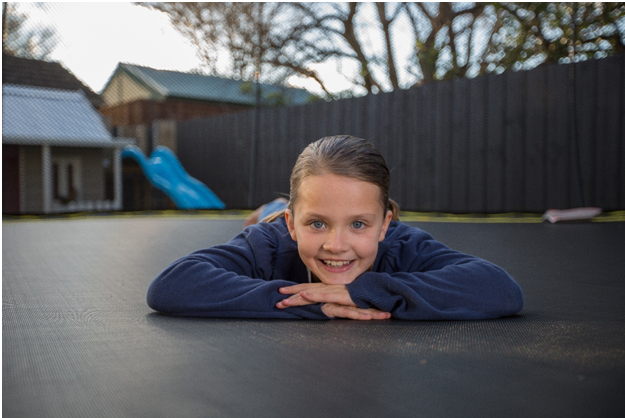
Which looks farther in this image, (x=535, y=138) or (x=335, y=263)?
(x=535, y=138)

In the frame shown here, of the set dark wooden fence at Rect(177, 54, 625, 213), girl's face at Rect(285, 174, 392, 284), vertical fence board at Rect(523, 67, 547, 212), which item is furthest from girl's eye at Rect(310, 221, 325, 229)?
vertical fence board at Rect(523, 67, 547, 212)

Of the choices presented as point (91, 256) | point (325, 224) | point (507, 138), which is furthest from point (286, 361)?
point (507, 138)

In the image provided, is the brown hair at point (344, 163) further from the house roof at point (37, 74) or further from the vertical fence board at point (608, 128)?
the house roof at point (37, 74)

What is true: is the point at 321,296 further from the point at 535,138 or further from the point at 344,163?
the point at 535,138

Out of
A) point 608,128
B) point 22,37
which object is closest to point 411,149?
point 608,128

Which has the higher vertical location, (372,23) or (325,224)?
(372,23)

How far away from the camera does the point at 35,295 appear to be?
120 centimetres

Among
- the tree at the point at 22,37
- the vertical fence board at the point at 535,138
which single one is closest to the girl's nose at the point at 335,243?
the vertical fence board at the point at 535,138

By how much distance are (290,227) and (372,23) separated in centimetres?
460

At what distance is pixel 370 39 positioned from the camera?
5.30 meters

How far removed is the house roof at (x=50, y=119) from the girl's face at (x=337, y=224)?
4.65 m

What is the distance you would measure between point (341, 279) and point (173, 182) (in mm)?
4887

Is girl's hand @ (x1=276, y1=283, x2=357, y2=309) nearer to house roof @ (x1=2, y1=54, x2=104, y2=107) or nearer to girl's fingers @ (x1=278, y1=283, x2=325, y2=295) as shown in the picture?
girl's fingers @ (x1=278, y1=283, x2=325, y2=295)

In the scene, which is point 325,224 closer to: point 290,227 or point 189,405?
point 290,227
